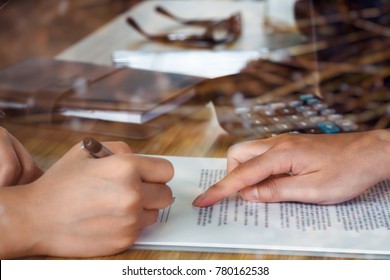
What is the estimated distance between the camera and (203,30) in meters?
1.00

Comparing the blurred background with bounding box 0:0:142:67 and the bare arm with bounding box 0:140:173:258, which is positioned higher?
the bare arm with bounding box 0:140:173:258

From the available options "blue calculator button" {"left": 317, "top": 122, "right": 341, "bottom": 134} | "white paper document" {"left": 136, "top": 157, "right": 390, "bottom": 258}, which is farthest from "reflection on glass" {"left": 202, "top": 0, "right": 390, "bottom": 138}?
"white paper document" {"left": 136, "top": 157, "right": 390, "bottom": 258}

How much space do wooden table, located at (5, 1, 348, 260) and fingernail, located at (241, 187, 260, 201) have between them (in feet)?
0.23

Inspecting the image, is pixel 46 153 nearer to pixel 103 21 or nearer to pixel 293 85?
pixel 293 85

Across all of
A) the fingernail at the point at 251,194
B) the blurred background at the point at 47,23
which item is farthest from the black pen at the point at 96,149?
the blurred background at the point at 47,23

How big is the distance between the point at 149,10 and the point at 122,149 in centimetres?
71

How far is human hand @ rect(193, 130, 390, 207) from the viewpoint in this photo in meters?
0.45

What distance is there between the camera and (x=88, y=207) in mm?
392

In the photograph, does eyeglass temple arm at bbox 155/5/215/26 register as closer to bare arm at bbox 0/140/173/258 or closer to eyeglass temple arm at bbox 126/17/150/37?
eyeglass temple arm at bbox 126/17/150/37

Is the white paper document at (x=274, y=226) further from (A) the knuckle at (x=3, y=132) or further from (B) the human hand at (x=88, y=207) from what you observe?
(A) the knuckle at (x=3, y=132)

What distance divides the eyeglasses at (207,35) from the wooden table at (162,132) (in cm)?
1

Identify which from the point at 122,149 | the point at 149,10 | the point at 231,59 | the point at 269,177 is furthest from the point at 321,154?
the point at 149,10

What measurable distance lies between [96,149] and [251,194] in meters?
0.12

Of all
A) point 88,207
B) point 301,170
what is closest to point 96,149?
point 88,207
